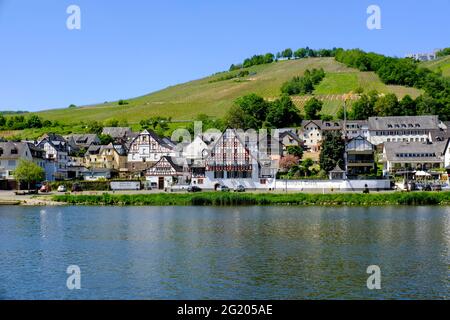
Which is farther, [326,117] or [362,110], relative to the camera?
[362,110]

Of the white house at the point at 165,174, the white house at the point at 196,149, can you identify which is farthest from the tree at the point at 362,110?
the white house at the point at 165,174

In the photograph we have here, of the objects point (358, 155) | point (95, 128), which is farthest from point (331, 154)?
point (95, 128)

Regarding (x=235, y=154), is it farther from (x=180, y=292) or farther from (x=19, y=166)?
(x=180, y=292)

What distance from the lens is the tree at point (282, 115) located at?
143 meters

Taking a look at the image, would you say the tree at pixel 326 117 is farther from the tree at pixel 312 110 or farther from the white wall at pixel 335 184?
the white wall at pixel 335 184

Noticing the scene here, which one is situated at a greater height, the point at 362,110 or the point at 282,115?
the point at 362,110

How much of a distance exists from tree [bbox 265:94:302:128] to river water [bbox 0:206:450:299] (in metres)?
86.9

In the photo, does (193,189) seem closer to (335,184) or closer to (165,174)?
(165,174)

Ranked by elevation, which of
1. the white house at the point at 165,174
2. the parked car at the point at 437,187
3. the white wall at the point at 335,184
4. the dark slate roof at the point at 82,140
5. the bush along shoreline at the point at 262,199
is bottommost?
the bush along shoreline at the point at 262,199

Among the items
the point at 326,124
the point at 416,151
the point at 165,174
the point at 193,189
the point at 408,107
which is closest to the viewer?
the point at 193,189

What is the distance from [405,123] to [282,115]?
104ft

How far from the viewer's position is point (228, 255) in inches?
1352

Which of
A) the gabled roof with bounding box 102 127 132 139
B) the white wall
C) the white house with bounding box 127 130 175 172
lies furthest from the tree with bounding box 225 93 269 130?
the white wall

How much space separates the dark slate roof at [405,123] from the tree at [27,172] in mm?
68663
